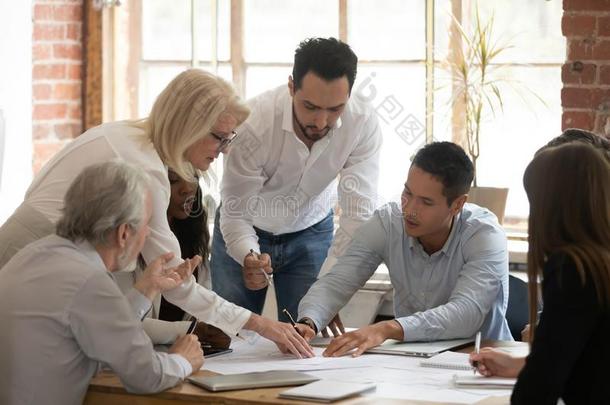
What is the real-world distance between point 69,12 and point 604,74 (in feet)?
7.30

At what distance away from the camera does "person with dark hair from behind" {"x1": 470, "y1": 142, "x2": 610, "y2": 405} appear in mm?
1932

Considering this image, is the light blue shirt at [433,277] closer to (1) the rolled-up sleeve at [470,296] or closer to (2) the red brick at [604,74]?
(1) the rolled-up sleeve at [470,296]

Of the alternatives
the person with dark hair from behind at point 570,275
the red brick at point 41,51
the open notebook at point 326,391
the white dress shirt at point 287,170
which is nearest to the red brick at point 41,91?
the red brick at point 41,51

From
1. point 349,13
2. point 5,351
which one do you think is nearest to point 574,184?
point 5,351

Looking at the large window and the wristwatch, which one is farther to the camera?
the large window

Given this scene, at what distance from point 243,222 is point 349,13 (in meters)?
1.44

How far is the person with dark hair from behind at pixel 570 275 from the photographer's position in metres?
1.93

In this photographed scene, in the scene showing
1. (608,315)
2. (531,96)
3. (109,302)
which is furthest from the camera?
(531,96)

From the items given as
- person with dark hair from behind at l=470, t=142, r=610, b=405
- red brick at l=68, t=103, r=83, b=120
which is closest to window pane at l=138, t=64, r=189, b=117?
red brick at l=68, t=103, r=83, b=120

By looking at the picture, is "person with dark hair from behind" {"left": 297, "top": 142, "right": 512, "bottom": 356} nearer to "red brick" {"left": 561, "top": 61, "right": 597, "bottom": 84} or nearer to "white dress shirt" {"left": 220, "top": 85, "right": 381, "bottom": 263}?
"white dress shirt" {"left": 220, "top": 85, "right": 381, "bottom": 263}

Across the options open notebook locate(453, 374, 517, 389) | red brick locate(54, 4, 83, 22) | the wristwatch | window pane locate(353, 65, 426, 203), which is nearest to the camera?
open notebook locate(453, 374, 517, 389)

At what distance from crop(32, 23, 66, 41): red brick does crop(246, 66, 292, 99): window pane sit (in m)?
0.81

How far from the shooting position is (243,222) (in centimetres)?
339

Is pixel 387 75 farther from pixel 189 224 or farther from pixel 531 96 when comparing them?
pixel 189 224
